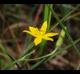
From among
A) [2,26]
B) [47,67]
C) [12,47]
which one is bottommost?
[47,67]

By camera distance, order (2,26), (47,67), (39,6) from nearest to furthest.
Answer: (47,67)
(2,26)
(39,6)

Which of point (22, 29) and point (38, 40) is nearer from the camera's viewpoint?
point (38, 40)

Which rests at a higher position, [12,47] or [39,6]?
[39,6]

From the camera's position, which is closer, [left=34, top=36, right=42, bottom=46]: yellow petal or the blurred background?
[left=34, top=36, right=42, bottom=46]: yellow petal

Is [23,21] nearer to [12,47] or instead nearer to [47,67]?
[12,47]

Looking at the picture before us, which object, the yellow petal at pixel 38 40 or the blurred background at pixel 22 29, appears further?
the blurred background at pixel 22 29
